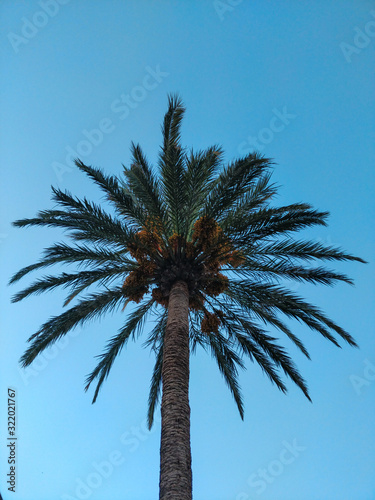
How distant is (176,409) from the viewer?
7.58 metres

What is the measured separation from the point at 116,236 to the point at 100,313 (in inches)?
71.7

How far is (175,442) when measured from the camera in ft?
23.3

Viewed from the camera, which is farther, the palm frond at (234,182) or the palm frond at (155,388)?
the palm frond at (155,388)

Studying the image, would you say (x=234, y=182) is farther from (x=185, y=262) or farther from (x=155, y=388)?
(x=155, y=388)

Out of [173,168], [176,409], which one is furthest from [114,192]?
[176,409]

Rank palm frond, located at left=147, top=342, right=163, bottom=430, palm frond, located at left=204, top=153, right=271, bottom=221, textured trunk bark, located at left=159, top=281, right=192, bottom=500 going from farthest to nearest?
palm frond, located at left=147, top=342, right=163, bottom=430 < palm frond, located at left=204, top=153, right=271, bottom=221 < textured trunk bark, located at left=159, top=281, right=192, bottom=500

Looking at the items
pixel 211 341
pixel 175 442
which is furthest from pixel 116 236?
pixel 175 442

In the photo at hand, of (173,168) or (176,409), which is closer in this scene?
(176,409)

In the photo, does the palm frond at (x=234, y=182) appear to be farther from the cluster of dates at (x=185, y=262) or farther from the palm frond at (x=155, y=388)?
the palm frond at (x=155, y=388)

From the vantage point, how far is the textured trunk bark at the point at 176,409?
662 cm

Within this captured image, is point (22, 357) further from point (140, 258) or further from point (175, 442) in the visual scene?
point (175, 442)

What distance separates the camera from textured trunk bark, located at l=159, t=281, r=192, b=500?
662 cm

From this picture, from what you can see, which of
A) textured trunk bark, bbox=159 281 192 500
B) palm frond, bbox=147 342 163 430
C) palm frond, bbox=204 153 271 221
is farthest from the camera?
palm frond, bbox=147 342 163 430

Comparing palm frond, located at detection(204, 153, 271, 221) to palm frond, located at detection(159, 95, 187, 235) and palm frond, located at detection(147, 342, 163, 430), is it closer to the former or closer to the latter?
palm frond, located at detection(159, 95, 187, 235)
